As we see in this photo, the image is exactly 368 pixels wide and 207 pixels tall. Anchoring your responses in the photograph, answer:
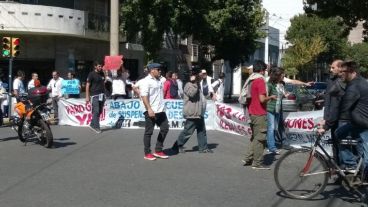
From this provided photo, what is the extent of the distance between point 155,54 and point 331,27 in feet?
117

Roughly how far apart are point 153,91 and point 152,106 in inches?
10.9

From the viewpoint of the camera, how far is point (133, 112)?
16984 millimetres

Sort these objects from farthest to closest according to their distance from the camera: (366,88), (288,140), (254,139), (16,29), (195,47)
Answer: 1. (195,47)
2. (16,29)
3. (288,140)
4. (254,139)
5. (366,88)

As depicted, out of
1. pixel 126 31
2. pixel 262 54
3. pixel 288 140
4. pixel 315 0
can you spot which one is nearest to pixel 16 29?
pixel 126 31

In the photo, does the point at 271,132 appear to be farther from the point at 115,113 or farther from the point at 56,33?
the point at 56,33

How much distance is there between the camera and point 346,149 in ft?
25.4

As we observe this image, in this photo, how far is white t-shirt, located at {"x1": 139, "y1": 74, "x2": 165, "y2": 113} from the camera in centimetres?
1048

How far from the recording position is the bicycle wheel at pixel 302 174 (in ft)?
24.7

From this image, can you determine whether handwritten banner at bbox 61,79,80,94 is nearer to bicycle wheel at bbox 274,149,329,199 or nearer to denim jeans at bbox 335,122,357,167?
bicycle wheel at bbox 274,149,329,199

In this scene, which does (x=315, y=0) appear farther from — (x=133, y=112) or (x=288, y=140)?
(x=288, y=140)

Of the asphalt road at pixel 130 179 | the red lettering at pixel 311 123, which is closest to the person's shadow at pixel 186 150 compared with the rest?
the asphalt road at pixel 130 179

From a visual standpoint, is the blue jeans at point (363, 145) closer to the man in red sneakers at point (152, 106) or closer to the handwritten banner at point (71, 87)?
the man in red sneakers at point (152, 106)

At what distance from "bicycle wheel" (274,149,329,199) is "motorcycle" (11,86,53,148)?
602cm

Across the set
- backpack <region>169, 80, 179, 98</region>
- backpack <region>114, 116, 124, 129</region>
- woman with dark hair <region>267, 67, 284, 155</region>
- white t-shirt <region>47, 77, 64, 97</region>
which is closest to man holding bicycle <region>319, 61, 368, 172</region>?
woman with dark hair <region>267, 67, 284, 155</region>
